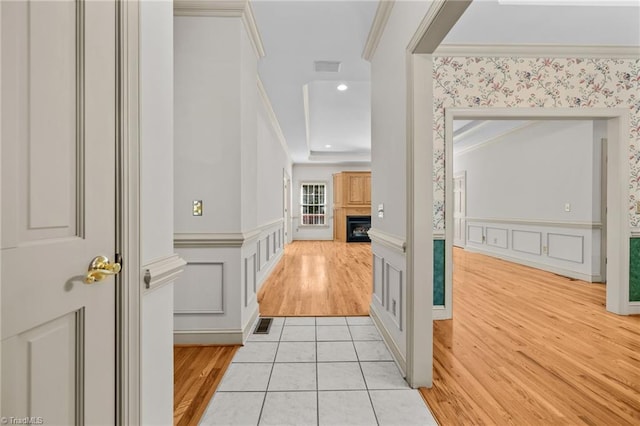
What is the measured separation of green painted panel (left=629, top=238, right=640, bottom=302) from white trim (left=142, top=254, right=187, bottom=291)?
424 cm

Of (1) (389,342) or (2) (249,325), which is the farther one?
(2) (249,325)

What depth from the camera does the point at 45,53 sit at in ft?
2.30

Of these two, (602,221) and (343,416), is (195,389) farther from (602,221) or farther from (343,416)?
(602,221)

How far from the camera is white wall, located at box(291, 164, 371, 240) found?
9859 millimetres

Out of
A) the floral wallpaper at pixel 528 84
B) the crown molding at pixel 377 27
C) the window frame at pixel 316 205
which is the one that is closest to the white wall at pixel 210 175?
the crown molding at pixel 377 27

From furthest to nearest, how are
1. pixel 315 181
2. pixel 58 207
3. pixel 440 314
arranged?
pixel 315 181, pixel 440 314, pixel 58 207

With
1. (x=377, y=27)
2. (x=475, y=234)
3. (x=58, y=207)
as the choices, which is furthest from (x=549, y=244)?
(x=58, y=207)

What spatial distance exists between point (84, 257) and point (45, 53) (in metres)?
0.51

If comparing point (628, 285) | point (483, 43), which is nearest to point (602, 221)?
point (628, 285)

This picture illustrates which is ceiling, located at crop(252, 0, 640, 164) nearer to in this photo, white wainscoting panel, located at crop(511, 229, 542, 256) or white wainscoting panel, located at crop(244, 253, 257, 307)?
white wainscoting panel, located at crop(244, 253, 257, 307)

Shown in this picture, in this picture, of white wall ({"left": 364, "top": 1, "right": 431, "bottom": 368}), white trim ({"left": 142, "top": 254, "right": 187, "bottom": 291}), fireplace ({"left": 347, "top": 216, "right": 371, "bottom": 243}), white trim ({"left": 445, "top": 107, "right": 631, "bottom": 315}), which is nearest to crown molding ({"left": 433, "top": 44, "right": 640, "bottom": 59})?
white trim ({"left": 445, "top": 107, "right": 631, "bottom": 315})

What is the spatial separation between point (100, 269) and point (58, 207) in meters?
0.20

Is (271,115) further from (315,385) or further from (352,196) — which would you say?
(352,196)

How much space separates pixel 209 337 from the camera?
7.82ft
